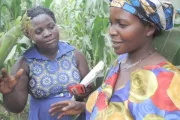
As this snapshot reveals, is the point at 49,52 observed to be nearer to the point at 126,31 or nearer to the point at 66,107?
the point at 66,107

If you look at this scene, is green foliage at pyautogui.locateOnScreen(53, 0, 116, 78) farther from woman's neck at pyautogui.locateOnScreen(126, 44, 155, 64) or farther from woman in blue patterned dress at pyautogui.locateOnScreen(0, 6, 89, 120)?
woman's neck at pyautogui.locateOnScreen(126, 44, 155, 64)

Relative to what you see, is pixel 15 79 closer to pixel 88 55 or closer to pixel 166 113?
pixel 166 113

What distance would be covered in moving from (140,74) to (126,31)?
15 cm

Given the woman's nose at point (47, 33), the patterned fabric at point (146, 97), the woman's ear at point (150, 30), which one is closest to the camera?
the patterned fabric at point (146, 97)

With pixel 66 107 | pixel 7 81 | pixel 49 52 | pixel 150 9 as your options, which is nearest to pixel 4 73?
pixel 7 81

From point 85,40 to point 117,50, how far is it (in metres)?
1.34

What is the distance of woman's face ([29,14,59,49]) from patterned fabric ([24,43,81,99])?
75mm

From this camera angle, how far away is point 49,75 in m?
1.60

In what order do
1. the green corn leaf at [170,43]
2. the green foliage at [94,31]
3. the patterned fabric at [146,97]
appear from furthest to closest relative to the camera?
the green foliage at [94,31], the green corn leaf at [170,43], the patterned fabric at [146,97]

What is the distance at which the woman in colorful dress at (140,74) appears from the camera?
101cm

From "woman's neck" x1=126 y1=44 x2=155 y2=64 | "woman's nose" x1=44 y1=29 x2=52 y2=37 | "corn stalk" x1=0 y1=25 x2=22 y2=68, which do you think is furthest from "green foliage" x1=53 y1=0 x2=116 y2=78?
"corn stalk" x1=0 y1=25 x2=22 y2=68

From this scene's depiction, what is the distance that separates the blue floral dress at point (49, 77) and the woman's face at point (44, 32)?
0.07 metres

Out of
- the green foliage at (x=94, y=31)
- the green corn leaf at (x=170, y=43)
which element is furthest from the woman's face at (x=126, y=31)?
the green foliage at (x=94, y=31)

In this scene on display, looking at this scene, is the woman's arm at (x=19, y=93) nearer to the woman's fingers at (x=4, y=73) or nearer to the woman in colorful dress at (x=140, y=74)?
the woman's fingers at (x=4, y=73)
